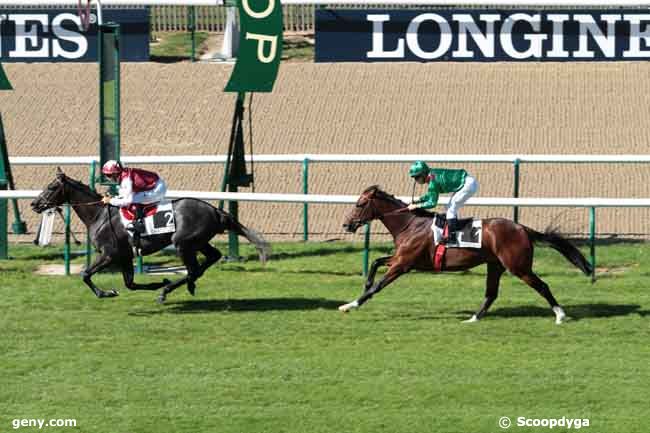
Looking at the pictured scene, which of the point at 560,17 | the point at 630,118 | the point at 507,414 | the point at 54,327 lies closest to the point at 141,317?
the point at 54,327

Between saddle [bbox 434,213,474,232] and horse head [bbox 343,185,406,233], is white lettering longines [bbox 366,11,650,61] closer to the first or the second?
horse head [bbox 343,185,406,233]

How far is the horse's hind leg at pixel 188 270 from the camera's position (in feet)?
38.8

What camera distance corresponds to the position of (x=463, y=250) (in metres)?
11.1

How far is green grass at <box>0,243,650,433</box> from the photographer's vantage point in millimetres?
8641

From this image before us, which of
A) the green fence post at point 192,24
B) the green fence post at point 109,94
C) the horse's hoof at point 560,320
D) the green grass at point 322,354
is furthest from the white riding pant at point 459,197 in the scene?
the green fence post at point 192,24

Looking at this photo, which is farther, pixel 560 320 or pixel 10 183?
pixel 10 183

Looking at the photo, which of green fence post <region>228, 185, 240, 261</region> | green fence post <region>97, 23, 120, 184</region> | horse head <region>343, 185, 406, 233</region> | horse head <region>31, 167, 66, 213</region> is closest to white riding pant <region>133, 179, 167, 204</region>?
horse head <region>31, 167, 66, 213</region>

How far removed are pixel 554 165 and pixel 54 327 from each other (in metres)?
8.01

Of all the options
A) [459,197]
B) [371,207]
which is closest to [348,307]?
[371,207]

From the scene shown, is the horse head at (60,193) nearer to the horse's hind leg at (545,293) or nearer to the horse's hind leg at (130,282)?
the horse's hind leg at (130,282)

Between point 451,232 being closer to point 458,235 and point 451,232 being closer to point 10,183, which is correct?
point 458,235

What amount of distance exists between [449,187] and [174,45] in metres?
12.6

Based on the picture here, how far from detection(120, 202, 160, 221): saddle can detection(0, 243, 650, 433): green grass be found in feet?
2.44

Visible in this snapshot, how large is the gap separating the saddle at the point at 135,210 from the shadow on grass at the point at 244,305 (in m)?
0.79
